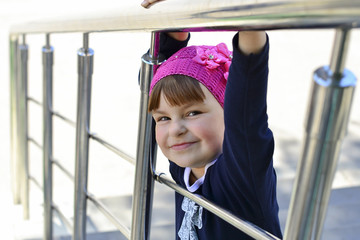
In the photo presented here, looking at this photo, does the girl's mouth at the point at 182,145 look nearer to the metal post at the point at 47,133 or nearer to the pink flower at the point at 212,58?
the pink flower at the point at 212,58

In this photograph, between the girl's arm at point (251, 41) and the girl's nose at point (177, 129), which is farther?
the girl's nose at point (177, 129)

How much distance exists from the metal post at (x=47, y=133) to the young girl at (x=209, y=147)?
798mm

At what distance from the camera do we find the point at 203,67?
2.83 ft

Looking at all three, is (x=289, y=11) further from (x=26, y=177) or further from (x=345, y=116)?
(x=26, y=177)

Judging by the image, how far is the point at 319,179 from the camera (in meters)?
0.42

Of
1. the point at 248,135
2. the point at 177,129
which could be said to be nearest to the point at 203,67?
the point at 177,129

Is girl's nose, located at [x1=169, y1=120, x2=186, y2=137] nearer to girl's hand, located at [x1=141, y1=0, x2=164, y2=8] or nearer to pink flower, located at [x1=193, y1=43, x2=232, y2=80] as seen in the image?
pink flower, located at [x1=193, y1=43, x2=232, y2=80]

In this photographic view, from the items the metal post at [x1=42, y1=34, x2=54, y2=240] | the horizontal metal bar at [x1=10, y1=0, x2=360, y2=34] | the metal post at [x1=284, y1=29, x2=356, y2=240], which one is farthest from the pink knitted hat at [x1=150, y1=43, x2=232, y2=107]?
the metal post at [x1=42, y1=34, x2=54, y2=240]

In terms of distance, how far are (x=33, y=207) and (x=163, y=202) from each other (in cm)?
59

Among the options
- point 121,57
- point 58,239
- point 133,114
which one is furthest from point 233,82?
point 121,57

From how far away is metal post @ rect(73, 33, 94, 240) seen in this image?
1177 millimetres

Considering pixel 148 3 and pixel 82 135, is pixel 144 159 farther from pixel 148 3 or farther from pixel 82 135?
pixel 82 135

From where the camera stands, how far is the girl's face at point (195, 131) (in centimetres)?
84

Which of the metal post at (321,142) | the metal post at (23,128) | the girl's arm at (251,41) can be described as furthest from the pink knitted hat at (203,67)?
the metal post at (23,128)
